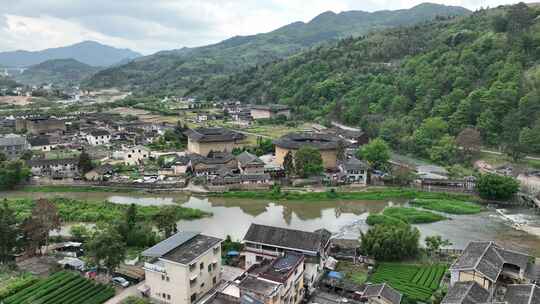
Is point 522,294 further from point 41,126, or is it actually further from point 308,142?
point 41,126

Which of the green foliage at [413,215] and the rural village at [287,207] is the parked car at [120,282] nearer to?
the rural village at [287,207]

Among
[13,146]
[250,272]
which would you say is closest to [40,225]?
[250,272]

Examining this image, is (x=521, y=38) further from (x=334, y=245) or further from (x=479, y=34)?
(x=334, y=245)

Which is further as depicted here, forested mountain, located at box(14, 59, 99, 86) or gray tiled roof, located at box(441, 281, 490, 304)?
forested mountain, located at box(14, 59, 99, 86)

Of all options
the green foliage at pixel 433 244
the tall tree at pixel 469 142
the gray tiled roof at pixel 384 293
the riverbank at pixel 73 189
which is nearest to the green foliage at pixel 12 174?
the riverbank at pixel 73 189

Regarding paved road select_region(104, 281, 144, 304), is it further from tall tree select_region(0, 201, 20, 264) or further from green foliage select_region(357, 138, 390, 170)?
green foliage select_region(357, 138, 390, 170)

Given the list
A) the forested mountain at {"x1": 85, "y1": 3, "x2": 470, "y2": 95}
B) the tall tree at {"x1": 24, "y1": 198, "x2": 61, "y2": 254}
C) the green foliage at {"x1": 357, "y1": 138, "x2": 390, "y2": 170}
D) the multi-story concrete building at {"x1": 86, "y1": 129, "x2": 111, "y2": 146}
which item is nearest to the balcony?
the tall tree at {"x1": 24, "y1": 198, "x2": 61, "y2": 254}
